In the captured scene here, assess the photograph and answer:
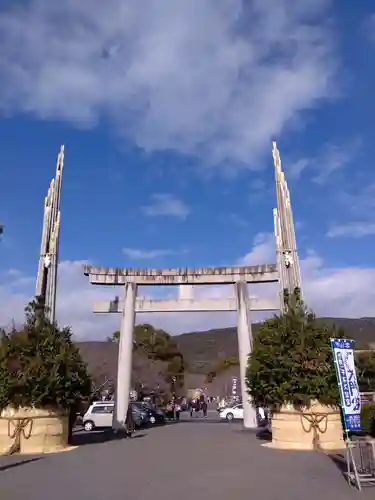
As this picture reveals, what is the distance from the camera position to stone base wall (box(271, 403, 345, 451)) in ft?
44.9

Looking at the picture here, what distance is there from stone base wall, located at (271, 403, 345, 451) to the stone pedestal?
382 inches

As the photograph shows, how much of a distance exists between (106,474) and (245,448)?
5.93 meters

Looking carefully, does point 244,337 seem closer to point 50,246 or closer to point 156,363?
point 50,246

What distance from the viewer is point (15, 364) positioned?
14445mm

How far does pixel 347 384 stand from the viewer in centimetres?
986

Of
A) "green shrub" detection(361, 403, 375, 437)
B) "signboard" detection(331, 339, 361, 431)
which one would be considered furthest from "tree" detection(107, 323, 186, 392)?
"signboard" detection(331, 339, 361, 431)

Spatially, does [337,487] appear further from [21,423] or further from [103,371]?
[103,371]

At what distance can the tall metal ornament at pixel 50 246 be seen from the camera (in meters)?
20.1

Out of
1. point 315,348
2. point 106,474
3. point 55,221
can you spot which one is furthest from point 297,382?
point 55,221

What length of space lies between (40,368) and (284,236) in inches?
473

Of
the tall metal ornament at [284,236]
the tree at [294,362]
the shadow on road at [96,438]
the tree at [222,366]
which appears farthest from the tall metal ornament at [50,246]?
the tree at [222,366]

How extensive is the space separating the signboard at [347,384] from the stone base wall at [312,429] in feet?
13.1

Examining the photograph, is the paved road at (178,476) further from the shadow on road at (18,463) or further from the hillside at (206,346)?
the hillside at (206,346)

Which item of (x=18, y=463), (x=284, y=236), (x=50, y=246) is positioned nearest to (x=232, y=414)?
(x=284, y=236)
